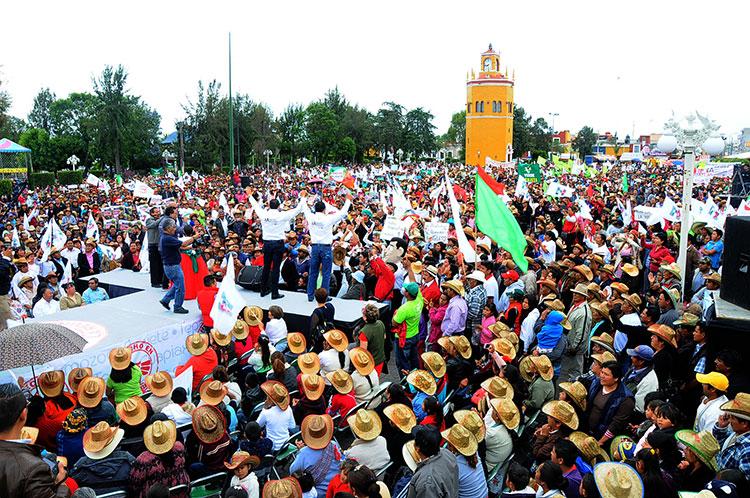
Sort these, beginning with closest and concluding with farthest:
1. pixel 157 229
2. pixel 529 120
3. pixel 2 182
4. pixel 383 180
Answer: pixel 157 229, pixel 383 180, pixel 2 182, pixel 529 120

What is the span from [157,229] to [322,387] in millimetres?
5549

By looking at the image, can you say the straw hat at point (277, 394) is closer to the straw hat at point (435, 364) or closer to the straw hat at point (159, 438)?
the straw hat at point (159, 438)

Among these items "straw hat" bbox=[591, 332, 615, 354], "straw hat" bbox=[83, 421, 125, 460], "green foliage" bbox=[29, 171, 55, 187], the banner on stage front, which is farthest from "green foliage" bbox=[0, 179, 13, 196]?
"straw hat" bbox=[591, 332, 615, 354]

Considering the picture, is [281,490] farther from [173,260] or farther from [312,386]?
[173,260]

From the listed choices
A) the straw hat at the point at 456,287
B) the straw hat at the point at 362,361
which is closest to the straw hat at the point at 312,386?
the straw hat at the point at 362,361

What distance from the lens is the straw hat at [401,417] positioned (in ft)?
17.4

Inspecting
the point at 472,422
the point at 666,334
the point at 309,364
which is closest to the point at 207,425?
the point at 309,364

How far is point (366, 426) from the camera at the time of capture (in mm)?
5066

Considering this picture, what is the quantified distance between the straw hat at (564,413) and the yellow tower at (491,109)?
79.5m

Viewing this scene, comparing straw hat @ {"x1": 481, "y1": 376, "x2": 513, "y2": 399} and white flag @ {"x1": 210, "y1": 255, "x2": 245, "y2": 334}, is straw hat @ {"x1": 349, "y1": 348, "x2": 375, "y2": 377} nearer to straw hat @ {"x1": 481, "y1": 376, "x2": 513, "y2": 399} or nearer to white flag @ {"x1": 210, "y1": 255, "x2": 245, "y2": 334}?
straw hat @ {"x1": 481, "y1": 376, "x2": 513, "y2": 399}

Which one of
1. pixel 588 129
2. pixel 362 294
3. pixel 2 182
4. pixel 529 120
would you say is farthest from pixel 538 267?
pixel 588 129

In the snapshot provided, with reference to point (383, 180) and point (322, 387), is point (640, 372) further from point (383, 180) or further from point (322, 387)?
point (383, 180)

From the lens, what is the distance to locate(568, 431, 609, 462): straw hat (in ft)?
16.0

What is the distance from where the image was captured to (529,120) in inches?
3767
